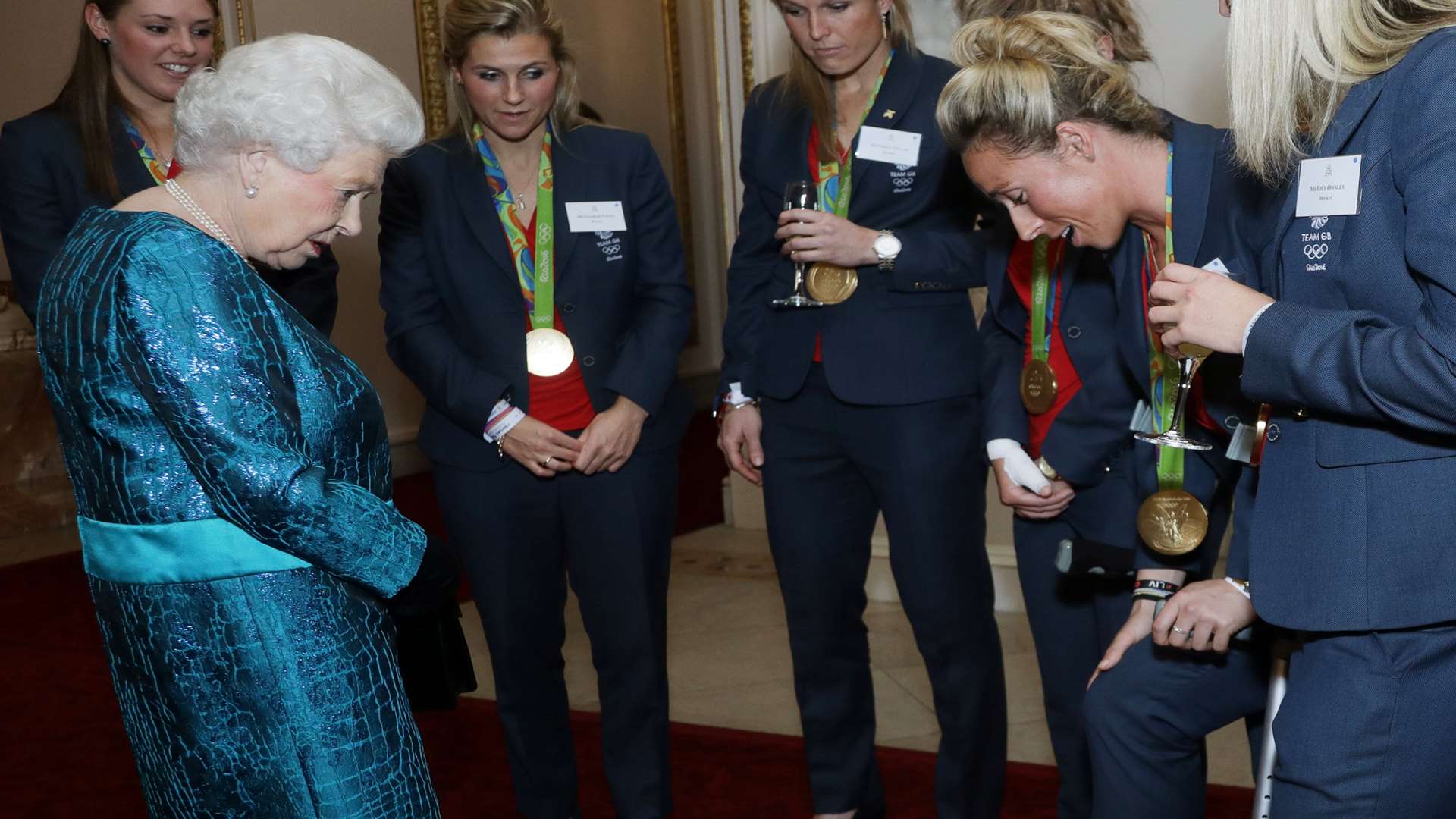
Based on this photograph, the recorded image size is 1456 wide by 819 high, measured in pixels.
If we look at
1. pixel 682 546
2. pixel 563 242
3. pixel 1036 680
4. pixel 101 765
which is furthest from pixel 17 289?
pixel 682 546

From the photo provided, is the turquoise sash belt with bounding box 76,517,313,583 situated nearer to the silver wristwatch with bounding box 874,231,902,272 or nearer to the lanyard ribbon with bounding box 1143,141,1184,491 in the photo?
the lanyard ribbon with bounding box 1143,141,1184,491

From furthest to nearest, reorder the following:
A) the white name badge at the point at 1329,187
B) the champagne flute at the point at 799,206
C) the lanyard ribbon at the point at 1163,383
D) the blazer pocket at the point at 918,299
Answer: the blazer pocket at the point at 918,299
the champagne flute at the point at 799,206
the lanyard ribbon at the point at 1163,383
the white name badge at the point at 1329,187

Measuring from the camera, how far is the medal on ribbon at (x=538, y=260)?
282 centimetres

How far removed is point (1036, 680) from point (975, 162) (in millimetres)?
2422

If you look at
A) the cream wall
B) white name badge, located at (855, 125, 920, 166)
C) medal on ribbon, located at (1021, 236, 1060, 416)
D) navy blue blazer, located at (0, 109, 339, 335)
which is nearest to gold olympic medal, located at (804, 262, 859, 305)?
white name badge, located at (855, 125, 920, 166)

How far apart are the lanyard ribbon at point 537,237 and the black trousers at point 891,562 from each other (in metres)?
0.51

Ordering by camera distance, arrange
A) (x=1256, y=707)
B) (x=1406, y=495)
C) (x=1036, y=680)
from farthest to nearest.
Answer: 1. (x=1036, y=680)
2. (x=1256, y=707)
3. (x=1406, y=495)

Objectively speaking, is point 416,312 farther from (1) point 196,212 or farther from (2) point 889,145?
(1) point 196,212

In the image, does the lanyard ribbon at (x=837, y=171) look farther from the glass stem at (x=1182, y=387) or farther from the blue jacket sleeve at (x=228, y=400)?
the blue jacket sleeve at (x=228, y=400)

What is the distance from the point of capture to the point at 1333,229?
1.56m

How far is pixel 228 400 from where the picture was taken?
155 cm

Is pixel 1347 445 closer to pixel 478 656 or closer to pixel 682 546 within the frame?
pixel 478 656

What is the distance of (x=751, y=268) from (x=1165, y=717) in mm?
1352


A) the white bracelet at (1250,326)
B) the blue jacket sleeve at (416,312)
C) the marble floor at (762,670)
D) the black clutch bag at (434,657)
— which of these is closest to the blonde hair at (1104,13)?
the white bracelet at (1250,326)
